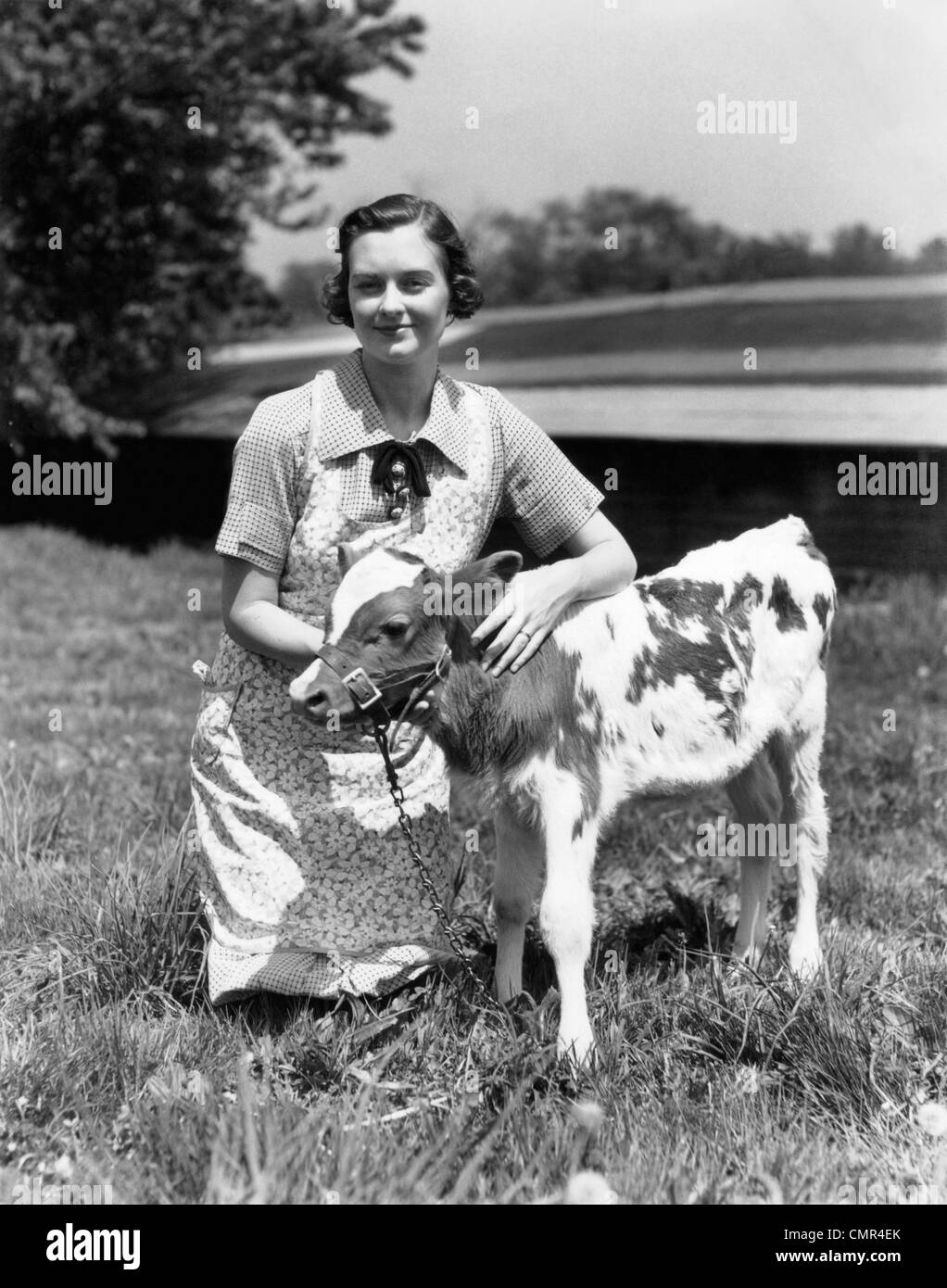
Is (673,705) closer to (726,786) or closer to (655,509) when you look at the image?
(726,786)

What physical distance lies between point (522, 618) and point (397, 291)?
2.85 feet

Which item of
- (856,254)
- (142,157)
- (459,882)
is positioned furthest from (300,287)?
(459,882)

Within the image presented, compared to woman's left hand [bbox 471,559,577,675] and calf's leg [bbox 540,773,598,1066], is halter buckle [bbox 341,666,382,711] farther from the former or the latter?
calf's leg [bbox 540,773,598,1066]

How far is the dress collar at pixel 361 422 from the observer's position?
351 cm

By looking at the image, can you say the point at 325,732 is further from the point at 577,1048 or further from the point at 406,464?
the point at 577,1048

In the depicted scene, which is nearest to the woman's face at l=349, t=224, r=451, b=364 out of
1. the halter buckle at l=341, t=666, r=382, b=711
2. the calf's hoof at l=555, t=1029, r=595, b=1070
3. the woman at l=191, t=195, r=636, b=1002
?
the woman at l=191, t=195, r=636, b=1002

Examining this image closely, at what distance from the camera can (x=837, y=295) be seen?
39.1 ft

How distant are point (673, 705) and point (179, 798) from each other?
2.27 metres

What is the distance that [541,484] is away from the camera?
3705mm

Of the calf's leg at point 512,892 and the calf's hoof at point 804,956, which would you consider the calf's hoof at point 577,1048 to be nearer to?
the calf's leg at point 512,892

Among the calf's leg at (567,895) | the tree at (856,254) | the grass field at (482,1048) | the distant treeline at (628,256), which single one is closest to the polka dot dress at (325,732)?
the grass field at (482,1048)

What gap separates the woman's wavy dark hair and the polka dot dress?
0.19 metres

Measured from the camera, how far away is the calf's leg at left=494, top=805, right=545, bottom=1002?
12.0 feet
